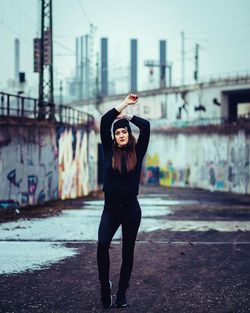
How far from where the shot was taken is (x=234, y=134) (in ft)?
101

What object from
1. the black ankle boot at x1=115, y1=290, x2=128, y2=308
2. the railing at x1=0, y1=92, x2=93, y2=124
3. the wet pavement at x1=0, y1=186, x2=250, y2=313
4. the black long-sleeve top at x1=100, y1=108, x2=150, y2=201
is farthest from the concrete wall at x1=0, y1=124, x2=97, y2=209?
the black ankle boot at x1=115, y1=290, x2=128, y2=308

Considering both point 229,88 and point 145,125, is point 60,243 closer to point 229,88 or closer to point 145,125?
point 145,125

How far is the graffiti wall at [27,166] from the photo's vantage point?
14.4 metres

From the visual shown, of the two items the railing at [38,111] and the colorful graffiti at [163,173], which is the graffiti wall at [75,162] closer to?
the railing at [38,111]

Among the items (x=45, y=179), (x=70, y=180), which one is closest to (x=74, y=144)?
(x=70, y=180)

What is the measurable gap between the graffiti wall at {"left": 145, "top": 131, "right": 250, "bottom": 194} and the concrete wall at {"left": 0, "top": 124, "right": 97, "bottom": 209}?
427 inches

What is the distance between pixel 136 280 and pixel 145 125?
2.03 m

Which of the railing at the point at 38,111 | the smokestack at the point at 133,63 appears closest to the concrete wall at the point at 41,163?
the railing at the point at 38,111

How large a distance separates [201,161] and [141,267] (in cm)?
3055

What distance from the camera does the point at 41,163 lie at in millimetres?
17375

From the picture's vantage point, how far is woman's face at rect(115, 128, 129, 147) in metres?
4.66

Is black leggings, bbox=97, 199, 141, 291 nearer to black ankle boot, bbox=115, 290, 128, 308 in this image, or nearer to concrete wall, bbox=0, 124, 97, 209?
black ankle boot, bbox=115, 290, 128, 308

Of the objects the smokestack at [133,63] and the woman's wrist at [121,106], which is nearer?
the woman's wrist at [121,106]

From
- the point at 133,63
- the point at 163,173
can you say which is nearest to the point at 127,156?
the point at 163,173
